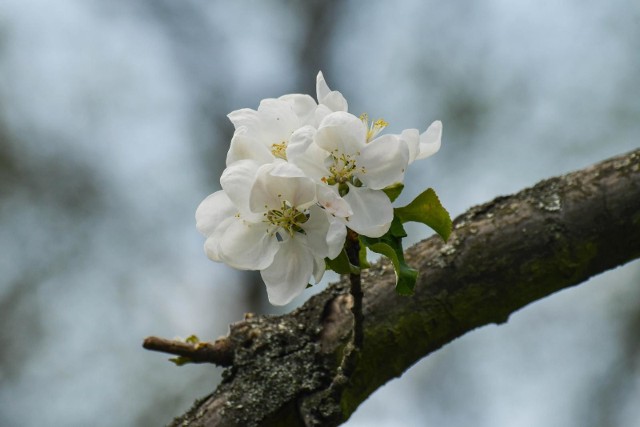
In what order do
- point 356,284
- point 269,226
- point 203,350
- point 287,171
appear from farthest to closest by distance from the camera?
point 203,350
point 356,284
point 269,226
point 287,171

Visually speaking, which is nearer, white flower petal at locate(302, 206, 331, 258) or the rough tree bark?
white flower petal at locate(302, 206, 331, 258)

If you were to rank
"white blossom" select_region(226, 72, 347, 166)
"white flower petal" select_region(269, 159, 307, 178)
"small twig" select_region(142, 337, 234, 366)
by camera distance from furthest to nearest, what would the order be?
"small twig" select_region(142, 337, 234, 366) < "white blossom" select_region(226, 72, 347, 166) < "white flower petal" select_region(269, 159, 307, 178)

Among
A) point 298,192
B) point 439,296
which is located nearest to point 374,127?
point 298,192

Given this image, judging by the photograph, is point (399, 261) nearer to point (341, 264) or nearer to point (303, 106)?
point (341, 264)

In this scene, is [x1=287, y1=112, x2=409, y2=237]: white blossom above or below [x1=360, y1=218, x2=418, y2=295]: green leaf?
above

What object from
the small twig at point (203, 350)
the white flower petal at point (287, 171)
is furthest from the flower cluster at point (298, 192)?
the small twig at point (203, 350)

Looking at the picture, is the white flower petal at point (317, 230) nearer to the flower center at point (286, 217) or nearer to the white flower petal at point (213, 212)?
the flower center at point (286, 217)

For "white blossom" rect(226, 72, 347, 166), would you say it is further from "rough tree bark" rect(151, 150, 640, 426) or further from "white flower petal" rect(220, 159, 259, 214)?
"rough tree bark" rect(151, 150, 640, 426)

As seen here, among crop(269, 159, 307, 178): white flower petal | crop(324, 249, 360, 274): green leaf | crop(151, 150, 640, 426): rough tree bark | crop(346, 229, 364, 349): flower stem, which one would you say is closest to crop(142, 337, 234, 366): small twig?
crop(151, 150, 640, 426): rough tree bark
